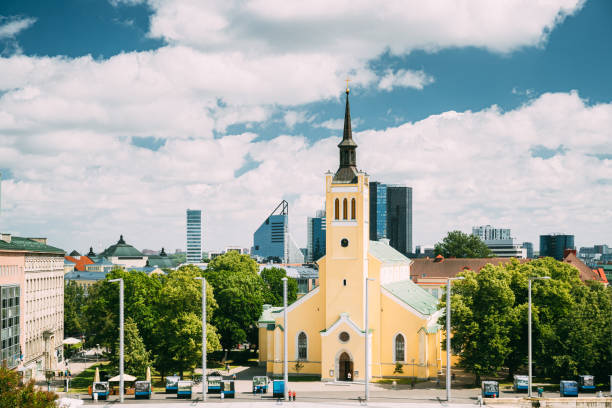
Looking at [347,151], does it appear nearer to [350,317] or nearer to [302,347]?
[350,317]

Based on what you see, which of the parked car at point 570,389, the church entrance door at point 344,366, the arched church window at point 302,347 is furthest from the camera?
the arched church window at point 302,347

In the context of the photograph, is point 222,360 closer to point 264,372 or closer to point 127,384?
point 264,372

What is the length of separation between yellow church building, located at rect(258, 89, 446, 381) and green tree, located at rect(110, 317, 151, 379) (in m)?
15.8

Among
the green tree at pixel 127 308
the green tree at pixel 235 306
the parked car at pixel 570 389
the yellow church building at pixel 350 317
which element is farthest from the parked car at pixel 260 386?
the parked car at pixel 570 389

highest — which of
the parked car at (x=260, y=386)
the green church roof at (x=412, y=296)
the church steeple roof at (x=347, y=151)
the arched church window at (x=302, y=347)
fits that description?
the church steeple roof at (x=347, y=151)

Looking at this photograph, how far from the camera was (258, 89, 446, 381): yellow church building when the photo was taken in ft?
214

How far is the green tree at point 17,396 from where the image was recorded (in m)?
33.5

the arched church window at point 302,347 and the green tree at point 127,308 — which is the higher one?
the green tree at point 127,308

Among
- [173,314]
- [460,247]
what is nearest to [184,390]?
[173,314]

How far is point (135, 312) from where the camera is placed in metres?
70.3

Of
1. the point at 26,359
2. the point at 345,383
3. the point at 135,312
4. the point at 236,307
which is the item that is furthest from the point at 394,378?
the point at 26,359

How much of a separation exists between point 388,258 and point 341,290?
13114mm

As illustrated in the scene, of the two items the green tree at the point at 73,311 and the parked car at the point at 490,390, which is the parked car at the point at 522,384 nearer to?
the parked car at the point at 490,390

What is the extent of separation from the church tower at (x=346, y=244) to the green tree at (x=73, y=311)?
160 feet
